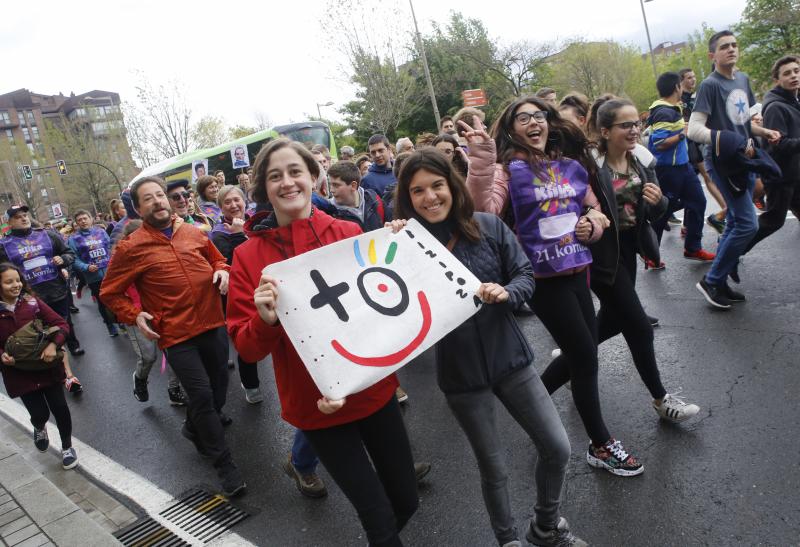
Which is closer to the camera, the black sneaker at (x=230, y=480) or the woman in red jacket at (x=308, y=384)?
the woman in red jacket at (x=308, y=384)

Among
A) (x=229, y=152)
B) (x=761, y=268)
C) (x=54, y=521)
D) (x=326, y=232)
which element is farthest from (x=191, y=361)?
(x=229, y=152)

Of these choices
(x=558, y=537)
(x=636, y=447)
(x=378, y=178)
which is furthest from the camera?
(x=378, y=178)

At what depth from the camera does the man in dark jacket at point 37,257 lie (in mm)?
7656

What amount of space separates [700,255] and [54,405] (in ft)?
21.9

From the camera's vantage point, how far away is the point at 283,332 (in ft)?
7.14

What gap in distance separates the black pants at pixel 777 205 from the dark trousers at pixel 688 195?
1.23 metres

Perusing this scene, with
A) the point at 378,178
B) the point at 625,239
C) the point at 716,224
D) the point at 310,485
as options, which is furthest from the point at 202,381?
the point at 716,224

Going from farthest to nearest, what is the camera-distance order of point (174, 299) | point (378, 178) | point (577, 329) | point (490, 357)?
point (378, 178) → point (174, 299) → point (577, 329) → point (490, 357)

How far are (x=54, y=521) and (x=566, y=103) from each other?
186 inches

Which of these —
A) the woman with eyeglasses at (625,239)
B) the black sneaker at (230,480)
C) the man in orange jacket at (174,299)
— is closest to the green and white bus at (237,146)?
the man in orange jacket at (174,299)

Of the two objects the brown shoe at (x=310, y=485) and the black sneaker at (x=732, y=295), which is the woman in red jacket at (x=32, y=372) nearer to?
the brown shoe at (x=310, y=485)

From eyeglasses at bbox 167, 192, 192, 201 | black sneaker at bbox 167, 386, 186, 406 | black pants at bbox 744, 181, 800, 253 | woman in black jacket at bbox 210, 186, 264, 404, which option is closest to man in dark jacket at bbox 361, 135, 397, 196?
woman in black jacket at bbox 210, 186, 264, 404

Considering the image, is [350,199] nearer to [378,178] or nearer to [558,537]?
[378,178]

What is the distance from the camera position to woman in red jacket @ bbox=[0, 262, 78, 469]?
450 cm
